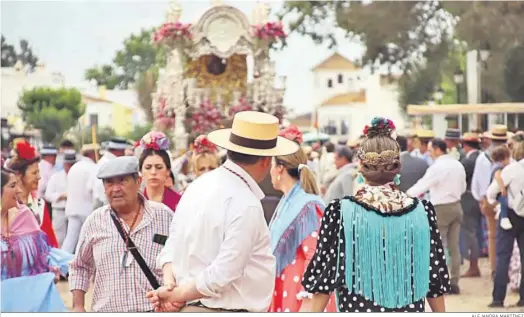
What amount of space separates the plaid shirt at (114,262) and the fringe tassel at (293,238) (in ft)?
5.79

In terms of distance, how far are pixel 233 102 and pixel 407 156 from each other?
12374 mm

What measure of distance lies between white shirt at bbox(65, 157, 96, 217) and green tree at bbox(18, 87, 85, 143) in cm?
4784

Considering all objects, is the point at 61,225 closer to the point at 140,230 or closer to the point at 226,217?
the point at 140,230

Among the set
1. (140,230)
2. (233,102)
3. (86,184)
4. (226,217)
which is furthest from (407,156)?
(233,102)

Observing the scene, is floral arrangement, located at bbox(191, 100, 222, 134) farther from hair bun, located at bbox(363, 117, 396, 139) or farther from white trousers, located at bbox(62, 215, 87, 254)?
hair bun, located at bbox(363, 117, 396, 139)

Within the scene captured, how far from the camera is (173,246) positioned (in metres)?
5.39

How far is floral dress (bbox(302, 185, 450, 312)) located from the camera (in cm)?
549

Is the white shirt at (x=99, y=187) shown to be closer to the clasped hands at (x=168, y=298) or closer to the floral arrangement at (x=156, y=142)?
the floral arrangement at (x=156, y=142)

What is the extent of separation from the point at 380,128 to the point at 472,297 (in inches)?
322

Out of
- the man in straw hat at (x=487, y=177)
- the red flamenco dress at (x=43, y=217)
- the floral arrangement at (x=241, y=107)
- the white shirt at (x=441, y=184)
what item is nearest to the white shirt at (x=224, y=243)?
the red flamenco dress at (x=43, y=217)

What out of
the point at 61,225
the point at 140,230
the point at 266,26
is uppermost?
the point at 266,26

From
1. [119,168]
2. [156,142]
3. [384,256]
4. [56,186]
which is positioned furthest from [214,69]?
[384,256]

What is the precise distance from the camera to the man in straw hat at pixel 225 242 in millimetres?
5152

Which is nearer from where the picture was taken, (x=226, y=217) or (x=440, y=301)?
(x=226, y=217)
